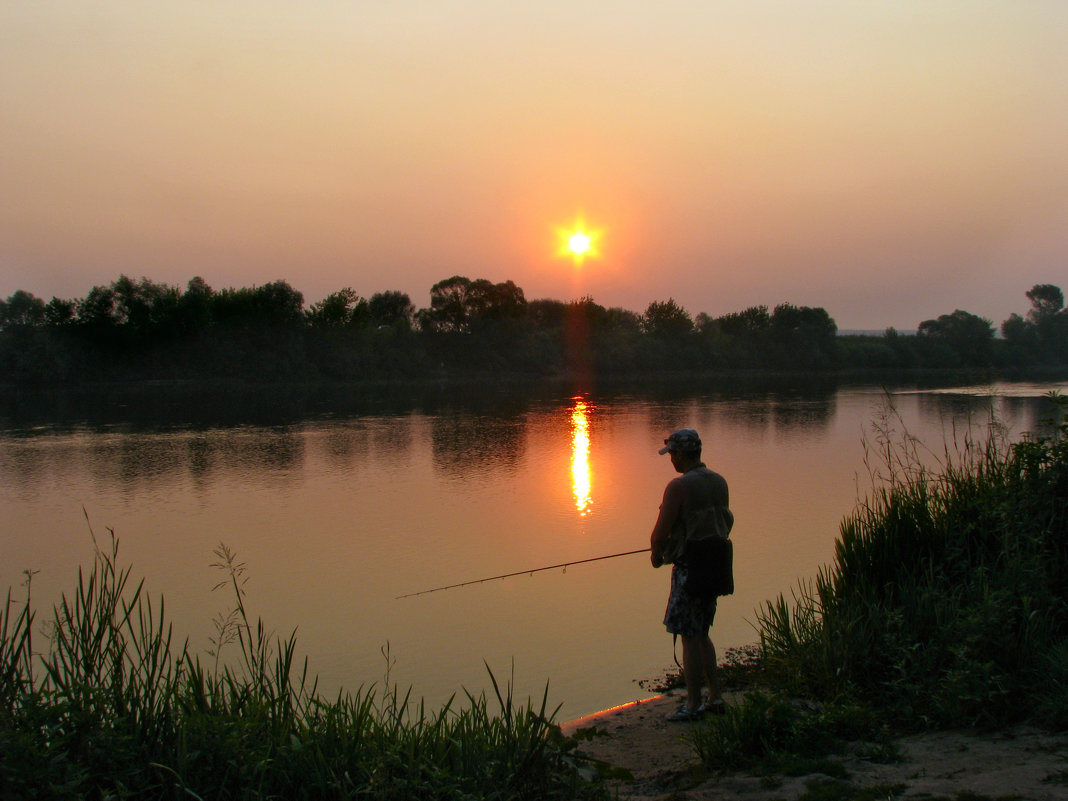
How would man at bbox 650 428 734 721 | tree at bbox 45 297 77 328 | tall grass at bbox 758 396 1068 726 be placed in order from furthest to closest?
tree at bbox 45 297 77 328
man at bbox 650 428 734 721
tall grass at bbox 758 396 1068 726

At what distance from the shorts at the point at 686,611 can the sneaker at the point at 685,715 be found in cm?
46

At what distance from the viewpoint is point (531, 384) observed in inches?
2552

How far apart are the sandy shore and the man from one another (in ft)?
1.36

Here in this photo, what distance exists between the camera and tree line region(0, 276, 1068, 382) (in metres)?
59.2

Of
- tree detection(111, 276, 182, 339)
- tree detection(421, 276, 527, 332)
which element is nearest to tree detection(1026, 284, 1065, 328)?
tree detection(421, 276, 527, 332)

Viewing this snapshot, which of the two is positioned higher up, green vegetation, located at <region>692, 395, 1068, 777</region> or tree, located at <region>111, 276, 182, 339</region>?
tree, located at <region>111, 276, 182, 339</region>

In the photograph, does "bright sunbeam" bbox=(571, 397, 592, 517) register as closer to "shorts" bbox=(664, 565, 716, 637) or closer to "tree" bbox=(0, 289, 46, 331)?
"shorts" bbox=(664, 565, 716, 637)

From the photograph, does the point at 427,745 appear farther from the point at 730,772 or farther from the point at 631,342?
the point at 631,342

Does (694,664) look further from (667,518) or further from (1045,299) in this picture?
(1045,299)

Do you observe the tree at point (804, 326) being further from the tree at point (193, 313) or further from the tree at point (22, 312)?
the tree at point (22, 312)

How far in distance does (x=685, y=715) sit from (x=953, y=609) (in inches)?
65.9

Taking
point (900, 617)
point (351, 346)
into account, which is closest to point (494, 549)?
point (900, 617)

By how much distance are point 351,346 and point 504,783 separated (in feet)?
217

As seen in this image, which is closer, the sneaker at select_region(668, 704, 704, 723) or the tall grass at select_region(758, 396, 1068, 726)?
the tall grass at select_region(758, 396, 1068, 726)
